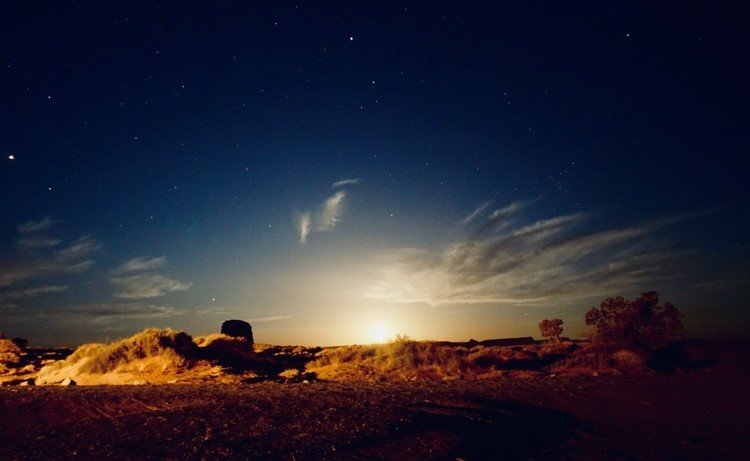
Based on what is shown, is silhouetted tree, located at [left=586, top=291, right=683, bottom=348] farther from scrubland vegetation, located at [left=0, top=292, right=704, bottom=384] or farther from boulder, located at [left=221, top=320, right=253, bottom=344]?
boulder, located at [left=221, top=320, right=253, bottom=344]

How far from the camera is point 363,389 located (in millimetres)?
10570

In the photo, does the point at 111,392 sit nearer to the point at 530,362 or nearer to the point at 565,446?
the point at 565,446

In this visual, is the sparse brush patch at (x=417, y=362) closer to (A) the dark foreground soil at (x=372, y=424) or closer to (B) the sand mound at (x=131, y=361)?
(A) the dark foreground soil at (x=372, y=424)

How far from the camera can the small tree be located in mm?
35494

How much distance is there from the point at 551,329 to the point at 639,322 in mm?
13567

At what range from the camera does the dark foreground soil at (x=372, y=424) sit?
17.5 feet

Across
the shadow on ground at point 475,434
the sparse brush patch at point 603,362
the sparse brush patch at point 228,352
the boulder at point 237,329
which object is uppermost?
the boulder at point 237,329

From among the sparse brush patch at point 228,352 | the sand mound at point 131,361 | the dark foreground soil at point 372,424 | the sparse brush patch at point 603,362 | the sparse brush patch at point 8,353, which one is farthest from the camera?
the sparse brush patch at point 8,353

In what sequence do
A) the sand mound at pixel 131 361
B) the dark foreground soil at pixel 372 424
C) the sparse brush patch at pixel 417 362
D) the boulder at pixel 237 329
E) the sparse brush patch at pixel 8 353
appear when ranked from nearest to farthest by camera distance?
1. the dark foreground soil at pixel 372 424
2. the sand mound at pixel 131 361
3. the sparse brush patch at pixel 417 362
4. the sparse brush patch at pixel 8 353
5. the boulder at pixel 237 329

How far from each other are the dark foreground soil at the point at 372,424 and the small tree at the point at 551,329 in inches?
1013

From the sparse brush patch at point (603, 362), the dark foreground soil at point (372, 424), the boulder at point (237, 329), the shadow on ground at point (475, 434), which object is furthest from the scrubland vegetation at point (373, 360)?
the boulder at point (237, 329)

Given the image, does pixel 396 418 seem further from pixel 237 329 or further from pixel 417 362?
pixel 237 329

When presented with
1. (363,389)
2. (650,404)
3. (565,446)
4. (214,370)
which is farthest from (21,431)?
(650,404)

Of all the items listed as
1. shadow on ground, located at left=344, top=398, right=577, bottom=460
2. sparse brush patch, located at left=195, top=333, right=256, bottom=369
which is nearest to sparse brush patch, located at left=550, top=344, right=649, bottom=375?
shadow on ground, located at left=344, top=398, right=577, bottom=460
